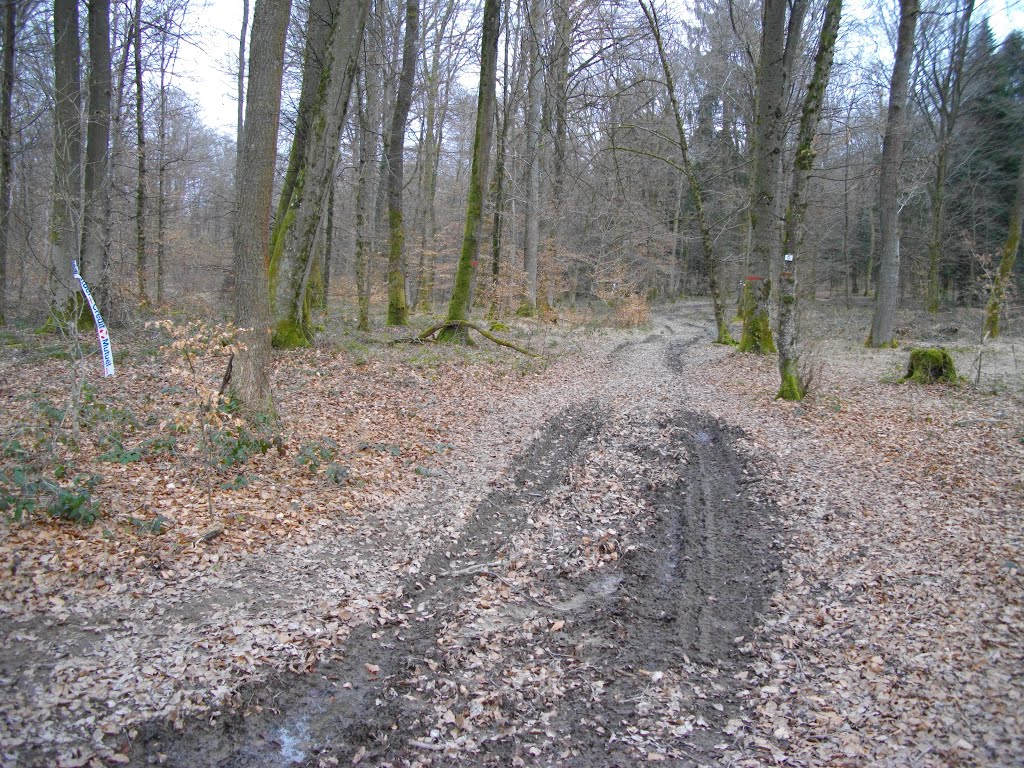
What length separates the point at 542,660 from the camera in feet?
14.6

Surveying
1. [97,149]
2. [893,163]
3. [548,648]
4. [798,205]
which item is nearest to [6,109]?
[97,149]

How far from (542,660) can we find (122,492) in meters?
4.42

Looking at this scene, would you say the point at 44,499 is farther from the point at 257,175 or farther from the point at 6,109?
the point at 6,109

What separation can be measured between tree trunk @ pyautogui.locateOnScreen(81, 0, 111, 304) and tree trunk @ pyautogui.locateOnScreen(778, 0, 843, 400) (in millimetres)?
14531

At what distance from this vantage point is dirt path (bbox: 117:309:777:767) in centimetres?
362

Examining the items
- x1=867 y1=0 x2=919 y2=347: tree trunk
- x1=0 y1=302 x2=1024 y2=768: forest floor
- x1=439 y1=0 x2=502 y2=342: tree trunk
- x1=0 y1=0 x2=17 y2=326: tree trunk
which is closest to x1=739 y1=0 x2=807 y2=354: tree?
x1=867 y1=0 x2=919 y2=347: tree trunk

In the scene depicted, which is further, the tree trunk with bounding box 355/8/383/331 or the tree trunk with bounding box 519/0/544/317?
the tree trunk with bounding box 519/0/544/317

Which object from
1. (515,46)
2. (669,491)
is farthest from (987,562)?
(515,46)

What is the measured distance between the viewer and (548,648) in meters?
4.59

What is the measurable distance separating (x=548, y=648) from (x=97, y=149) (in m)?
15.8

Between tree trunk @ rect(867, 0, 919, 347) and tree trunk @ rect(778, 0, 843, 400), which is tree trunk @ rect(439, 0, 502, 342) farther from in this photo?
tree trunk @ rect(867, 0, 919, 347)

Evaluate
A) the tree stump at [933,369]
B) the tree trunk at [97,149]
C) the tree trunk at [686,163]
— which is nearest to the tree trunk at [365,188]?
the tree trunk at [97,149]

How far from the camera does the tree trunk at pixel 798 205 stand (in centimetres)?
1102

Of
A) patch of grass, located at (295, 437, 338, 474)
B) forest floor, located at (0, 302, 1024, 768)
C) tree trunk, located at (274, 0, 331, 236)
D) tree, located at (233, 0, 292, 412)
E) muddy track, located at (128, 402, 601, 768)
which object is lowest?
muddy track, located at (128, 402, 601, 768)
